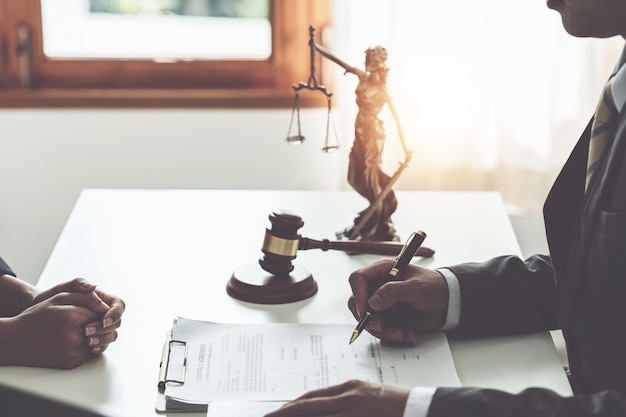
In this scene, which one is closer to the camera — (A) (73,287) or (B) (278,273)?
(A) (73,287)

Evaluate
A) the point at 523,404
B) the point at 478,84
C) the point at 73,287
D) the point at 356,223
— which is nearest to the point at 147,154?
the point at 478,84

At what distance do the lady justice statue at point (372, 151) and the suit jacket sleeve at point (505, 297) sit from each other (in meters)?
0.33

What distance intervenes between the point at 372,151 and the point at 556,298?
51 centimetres

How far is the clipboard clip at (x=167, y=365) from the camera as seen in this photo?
1102 millimetres

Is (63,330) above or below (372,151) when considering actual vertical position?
below

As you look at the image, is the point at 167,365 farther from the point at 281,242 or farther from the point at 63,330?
the point at 281,242

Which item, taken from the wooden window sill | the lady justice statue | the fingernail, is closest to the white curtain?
the wooden window sill

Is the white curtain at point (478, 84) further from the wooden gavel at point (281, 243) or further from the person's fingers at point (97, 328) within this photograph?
the person's fingers at point (97, 328)

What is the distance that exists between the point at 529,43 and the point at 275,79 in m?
0.73

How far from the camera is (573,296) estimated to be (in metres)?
1.12

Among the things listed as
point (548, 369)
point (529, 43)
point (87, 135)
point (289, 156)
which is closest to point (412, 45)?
point (529, 43)

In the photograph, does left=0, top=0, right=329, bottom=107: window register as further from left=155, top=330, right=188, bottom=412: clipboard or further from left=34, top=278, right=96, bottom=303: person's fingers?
left=155, top=330, right=188, bottom=412: clipboard

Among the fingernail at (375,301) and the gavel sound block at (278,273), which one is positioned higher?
the fingernail at (375,301)

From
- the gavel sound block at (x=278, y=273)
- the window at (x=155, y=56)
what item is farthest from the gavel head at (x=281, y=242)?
the window at (x=155, y=56)
